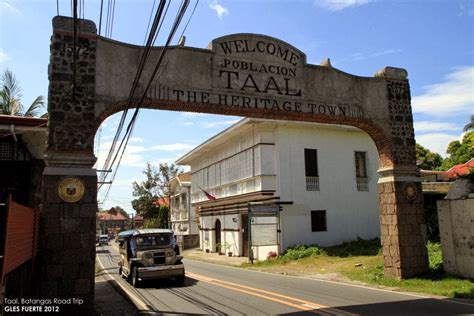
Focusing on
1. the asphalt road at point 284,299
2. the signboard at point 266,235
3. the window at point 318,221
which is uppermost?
the window at point 318,221

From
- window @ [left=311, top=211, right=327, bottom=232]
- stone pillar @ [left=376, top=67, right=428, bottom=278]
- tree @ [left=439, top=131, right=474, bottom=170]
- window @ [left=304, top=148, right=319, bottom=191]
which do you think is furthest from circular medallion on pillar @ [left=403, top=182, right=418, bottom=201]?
tree @ [left=439, top=131, right=474, bottom=170]

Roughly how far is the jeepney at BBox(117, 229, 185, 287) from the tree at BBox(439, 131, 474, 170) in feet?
95.4

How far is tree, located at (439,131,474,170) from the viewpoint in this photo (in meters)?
35.8

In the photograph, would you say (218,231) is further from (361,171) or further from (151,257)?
(151,257)

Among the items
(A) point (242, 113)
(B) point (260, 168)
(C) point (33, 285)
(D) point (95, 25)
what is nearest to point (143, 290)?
(C) point (33, 285)

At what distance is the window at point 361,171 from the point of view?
90.6ft

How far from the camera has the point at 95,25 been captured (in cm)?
1089

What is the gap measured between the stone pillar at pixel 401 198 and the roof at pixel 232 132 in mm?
10285

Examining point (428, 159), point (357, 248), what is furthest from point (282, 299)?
point (428, 159)

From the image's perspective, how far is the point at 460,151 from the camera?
3769cm

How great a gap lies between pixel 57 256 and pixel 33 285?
2.67ft

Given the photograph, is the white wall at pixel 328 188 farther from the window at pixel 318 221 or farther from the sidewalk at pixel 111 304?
the sidewalk at pixel 111 304

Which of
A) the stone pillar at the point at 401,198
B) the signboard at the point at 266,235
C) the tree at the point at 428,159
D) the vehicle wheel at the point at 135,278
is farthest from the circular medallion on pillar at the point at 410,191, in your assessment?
the tree at the point at 428,159

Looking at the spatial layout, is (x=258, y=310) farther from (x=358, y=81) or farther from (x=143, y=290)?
(x=358, y=81)
